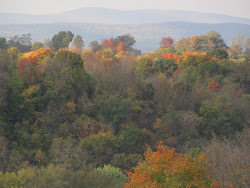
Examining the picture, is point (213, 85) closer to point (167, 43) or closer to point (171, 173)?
point (171, 173)

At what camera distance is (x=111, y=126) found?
35406mm

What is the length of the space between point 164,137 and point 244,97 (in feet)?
44.0

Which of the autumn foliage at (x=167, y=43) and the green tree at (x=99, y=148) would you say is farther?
the autumn foliage at (x=167, y=43)

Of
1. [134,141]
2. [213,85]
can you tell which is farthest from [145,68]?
[134,141]

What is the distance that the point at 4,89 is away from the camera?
32156 mm

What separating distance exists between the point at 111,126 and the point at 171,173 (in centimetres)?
2062

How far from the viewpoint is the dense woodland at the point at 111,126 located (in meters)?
19.8

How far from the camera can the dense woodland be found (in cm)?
1977

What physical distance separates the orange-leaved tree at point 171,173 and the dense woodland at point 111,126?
1.7 inches

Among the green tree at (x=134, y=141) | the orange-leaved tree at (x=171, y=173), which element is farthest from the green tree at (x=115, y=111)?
the orange-leaved tree at (x=171, y=173)

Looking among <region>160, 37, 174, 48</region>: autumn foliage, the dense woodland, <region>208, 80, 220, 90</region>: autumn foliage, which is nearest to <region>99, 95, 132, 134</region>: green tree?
the dense woodland

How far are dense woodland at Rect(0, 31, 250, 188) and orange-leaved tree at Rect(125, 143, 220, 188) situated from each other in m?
0.04

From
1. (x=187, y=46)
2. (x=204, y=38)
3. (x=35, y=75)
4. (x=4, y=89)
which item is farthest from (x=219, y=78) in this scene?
(x=204, y=38)

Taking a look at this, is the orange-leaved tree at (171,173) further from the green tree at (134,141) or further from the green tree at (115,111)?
the green tree at (115,111)
